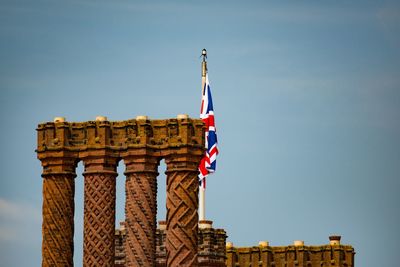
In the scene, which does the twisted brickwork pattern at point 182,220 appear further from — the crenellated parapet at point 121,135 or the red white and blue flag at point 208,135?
the red white and blue flag at point 208,135

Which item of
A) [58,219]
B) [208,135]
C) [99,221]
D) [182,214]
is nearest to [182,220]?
[182,214]

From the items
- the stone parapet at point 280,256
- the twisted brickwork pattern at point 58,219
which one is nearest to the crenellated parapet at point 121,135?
the twisted brickwork pattern at point 58,219

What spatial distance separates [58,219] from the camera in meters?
102

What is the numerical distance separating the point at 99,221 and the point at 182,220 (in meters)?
3.85

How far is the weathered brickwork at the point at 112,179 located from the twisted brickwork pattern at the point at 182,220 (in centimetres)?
4

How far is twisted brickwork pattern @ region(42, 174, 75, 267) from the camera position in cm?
10238

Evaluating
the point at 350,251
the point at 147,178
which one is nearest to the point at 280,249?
the point at 350,251

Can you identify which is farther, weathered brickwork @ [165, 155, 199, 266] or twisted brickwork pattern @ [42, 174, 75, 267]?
twisted brickwork pattern @ [42, 174, 75, 267]

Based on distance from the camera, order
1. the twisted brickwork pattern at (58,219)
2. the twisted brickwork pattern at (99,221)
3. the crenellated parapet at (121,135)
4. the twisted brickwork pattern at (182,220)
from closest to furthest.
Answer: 1. the twisted brickwork pattern at (182,220)
2. the crenellated parapet at (121,135)
3. the twisted brickwork pattern at (99,221)
4. the twisted brickwork pattern at (58,219)

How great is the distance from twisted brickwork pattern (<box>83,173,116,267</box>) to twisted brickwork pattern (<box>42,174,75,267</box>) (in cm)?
110

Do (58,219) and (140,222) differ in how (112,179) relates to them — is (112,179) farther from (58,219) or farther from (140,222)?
(58,219)

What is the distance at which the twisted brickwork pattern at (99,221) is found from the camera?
333ft

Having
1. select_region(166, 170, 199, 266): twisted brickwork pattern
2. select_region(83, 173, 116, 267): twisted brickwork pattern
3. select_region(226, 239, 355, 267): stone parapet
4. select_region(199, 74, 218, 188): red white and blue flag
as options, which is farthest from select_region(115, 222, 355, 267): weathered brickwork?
select_region(166, 170, 199, 266): twisted brickwork pattern

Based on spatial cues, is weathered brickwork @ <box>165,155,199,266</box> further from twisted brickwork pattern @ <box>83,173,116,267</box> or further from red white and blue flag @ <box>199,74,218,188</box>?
red white and blue flag @ <box>199,74,218,188</box>
